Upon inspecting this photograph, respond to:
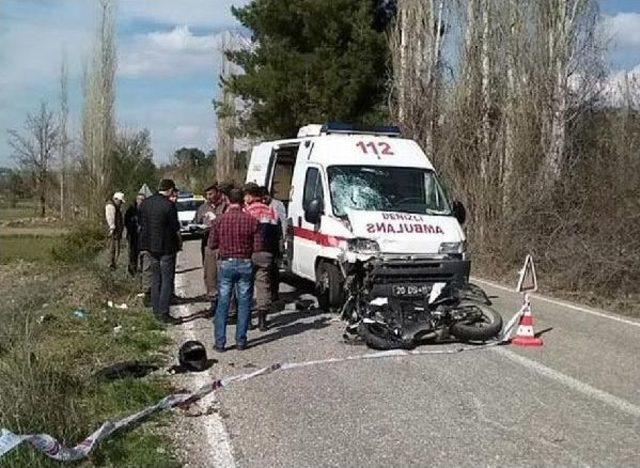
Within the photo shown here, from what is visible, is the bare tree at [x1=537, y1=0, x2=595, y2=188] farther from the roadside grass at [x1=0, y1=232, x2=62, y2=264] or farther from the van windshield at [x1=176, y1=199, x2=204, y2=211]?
the van windshield at [x1=176, y1=199, x2=204, y2=211]

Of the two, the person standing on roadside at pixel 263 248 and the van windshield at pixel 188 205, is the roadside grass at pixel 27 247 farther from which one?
the person standing on roadside at pixel 263 248

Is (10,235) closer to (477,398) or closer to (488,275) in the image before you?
(488,275)

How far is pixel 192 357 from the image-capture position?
340 inches

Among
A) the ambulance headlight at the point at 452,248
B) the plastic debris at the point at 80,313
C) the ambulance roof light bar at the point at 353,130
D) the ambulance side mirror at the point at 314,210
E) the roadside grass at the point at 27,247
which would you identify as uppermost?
the ambulance roof light bar at the point at 353,130

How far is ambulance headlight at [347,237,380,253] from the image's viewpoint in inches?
432

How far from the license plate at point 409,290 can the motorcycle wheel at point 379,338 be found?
2.73ft

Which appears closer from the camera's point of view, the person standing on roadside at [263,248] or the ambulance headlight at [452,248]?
the person standing on roadside at [263,248]

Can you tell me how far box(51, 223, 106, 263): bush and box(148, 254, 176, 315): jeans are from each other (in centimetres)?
1056

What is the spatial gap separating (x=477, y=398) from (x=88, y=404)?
10.8 ft

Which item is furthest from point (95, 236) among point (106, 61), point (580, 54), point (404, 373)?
point (404, 373)

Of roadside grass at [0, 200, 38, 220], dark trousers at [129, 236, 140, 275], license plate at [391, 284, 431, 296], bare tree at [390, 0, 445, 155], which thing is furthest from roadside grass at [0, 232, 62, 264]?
roadside grass at [0, 200, 38, 220]

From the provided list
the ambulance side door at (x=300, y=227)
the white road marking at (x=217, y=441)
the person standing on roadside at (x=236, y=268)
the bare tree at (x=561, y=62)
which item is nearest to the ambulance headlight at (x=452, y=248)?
the ambulance side door at (x=300, y=227)

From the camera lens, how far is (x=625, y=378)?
821cm

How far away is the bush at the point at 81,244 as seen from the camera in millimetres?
23281
